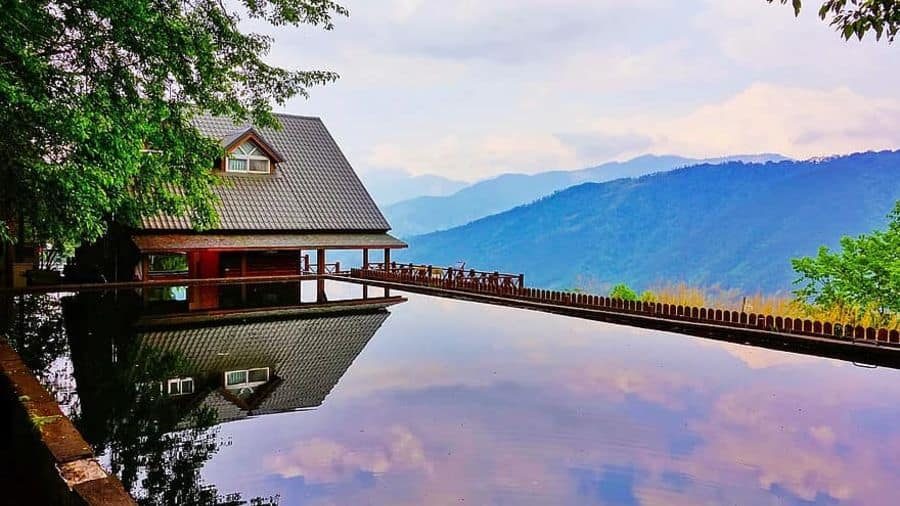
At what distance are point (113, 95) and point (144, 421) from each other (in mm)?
4544

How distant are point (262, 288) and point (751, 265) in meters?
45.6

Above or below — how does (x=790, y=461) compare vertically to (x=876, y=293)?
below

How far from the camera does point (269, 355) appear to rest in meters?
9.09

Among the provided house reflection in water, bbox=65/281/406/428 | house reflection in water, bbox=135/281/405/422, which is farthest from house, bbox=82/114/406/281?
house reflection in water, bbox=65/281/406/428

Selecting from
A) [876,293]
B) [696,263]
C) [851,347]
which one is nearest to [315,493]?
[851,347]

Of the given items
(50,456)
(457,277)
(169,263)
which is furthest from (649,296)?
(169,263)

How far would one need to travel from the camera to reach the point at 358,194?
2205 cm

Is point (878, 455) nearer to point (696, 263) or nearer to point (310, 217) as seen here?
point (310, 217)

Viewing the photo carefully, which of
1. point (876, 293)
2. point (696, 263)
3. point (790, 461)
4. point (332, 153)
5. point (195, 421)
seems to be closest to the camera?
point (790, 461)

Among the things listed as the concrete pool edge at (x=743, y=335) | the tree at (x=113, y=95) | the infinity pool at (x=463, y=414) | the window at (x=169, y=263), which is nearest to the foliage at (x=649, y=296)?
the concrete pool edge at (x=743, y=335)

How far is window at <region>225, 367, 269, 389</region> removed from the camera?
751 centimetres

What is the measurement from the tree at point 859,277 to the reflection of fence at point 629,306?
287 centimetres

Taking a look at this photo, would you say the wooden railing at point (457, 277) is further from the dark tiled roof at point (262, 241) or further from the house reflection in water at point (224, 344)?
the house reflection in water at point (224, 344)

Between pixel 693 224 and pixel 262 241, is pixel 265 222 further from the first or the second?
pixel 693 224
